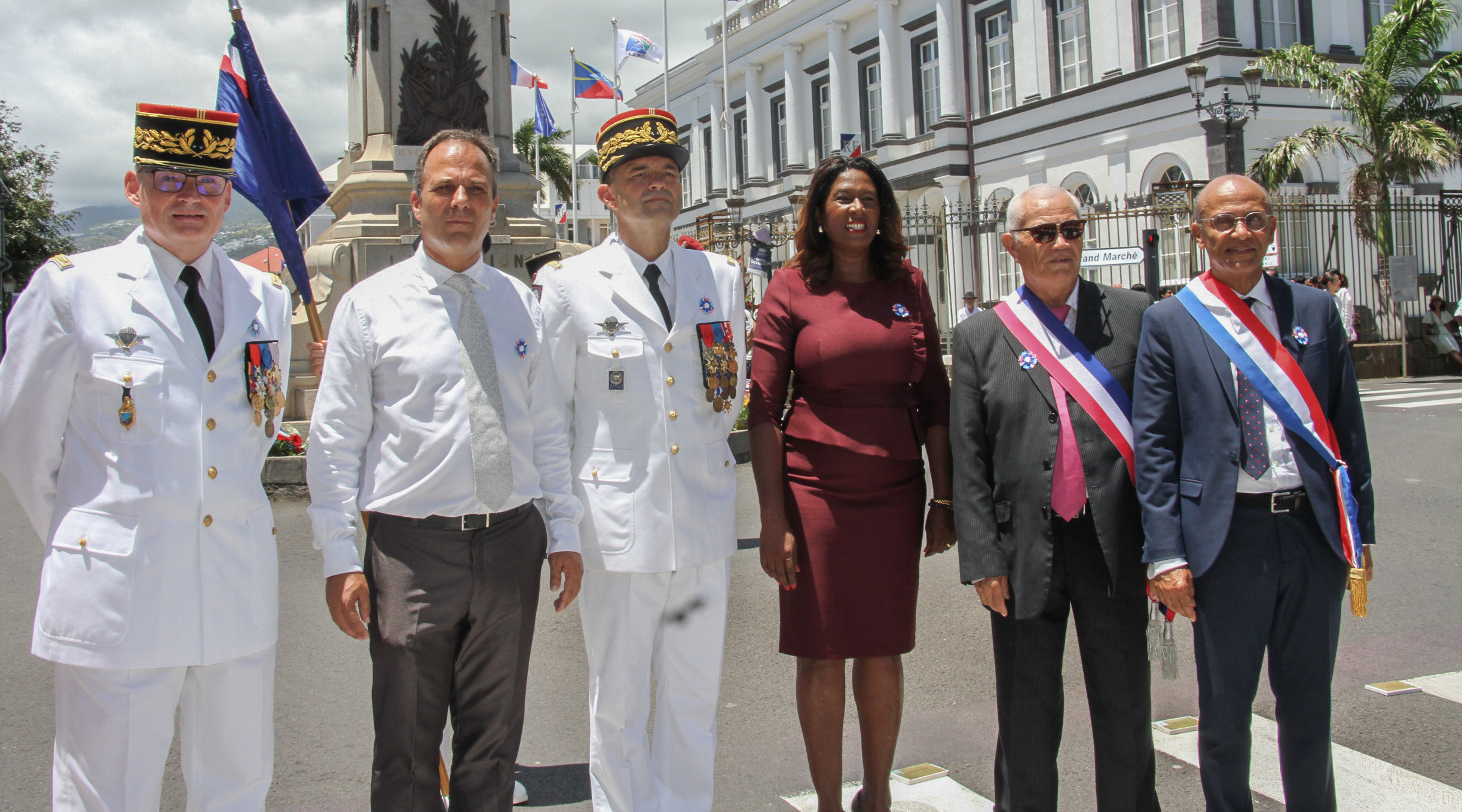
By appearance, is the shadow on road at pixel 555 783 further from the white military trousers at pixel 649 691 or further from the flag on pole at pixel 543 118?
the flag on pole at pixel 543 118

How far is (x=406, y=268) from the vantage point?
3273mm

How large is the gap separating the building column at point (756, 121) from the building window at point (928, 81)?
9631 millimetres

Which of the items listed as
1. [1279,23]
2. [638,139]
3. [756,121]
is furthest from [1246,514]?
[756,121]

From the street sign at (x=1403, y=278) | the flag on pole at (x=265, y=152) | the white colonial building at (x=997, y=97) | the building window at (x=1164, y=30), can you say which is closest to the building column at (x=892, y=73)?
the white colonial building at (x=997, y=97)

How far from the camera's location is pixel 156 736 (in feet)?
9.04

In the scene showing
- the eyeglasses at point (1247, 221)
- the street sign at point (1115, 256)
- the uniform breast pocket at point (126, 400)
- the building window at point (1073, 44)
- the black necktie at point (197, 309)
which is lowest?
the uniform breast pocket at point (126, 400)

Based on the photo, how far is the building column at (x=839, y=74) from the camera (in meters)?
38.7

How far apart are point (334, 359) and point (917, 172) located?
1302 inches

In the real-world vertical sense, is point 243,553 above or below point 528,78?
below

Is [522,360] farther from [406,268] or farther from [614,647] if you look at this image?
[614,647]

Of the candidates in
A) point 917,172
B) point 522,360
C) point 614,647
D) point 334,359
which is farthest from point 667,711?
point 917,172

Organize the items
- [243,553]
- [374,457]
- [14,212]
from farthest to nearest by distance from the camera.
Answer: [14,212] → [374,457] → [243,553]

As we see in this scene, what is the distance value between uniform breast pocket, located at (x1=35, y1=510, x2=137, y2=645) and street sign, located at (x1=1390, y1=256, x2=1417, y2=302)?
21819 millimetres

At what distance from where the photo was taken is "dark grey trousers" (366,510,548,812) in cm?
302
